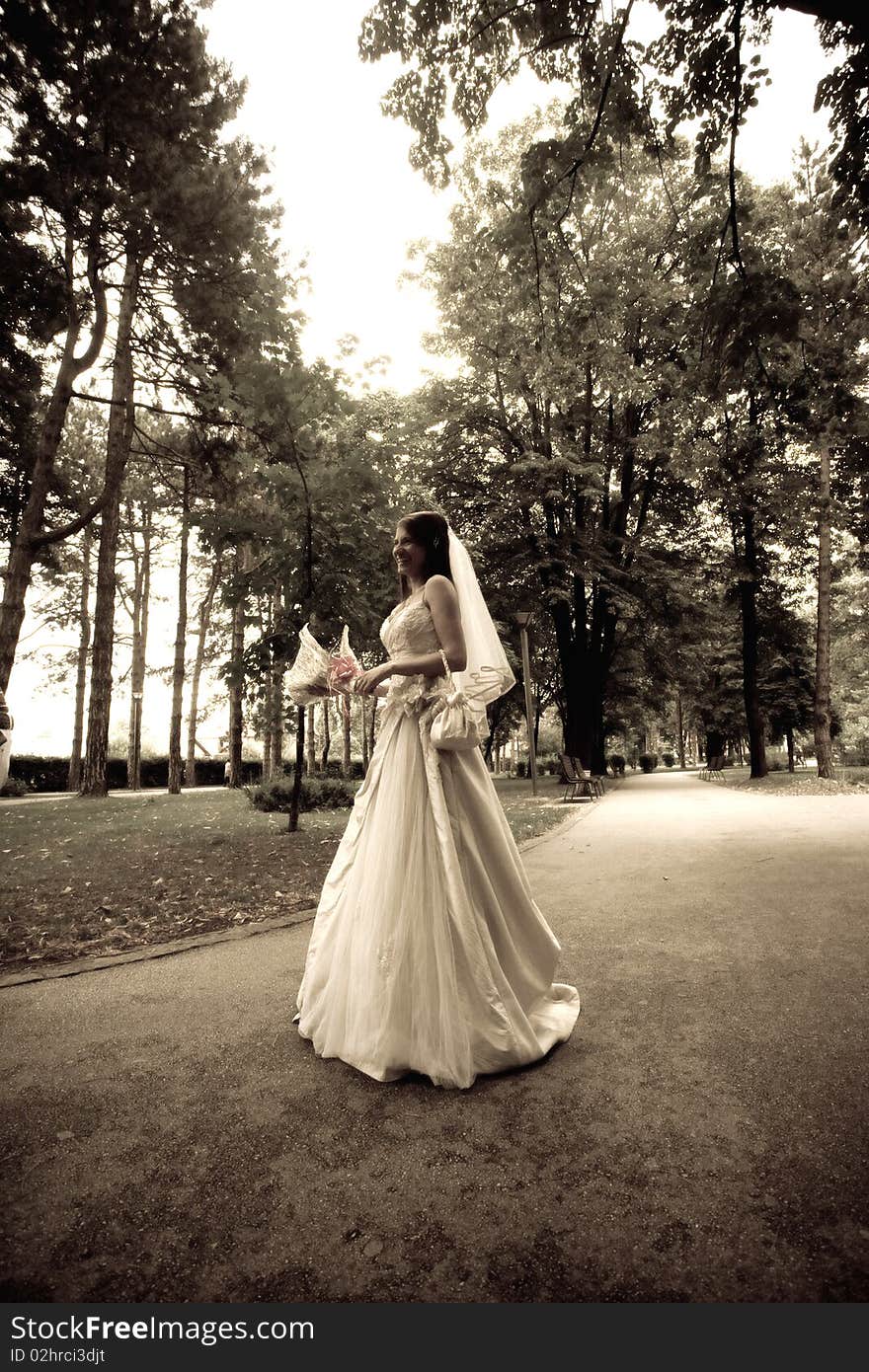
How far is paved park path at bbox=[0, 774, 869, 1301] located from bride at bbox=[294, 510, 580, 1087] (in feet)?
0.52

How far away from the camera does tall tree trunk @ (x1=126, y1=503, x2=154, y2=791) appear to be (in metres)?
24.0

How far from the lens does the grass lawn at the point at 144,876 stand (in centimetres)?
492

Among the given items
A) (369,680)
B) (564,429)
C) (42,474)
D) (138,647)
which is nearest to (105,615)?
(42,474)

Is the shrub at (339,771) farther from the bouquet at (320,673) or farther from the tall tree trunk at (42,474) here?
the bouquet at (320,673)

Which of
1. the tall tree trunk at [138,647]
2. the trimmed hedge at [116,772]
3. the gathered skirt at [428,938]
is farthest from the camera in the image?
the trimmed hedge at [116,772]

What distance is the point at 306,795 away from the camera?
13.9 metres

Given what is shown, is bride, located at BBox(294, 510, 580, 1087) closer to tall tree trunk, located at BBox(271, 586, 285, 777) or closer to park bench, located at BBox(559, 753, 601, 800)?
tall tree trunk, located at BBox(271, 586, 285, 777)

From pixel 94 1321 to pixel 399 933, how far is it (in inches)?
56.5

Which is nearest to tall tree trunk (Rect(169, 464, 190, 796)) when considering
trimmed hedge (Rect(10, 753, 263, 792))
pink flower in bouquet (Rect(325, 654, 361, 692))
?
trimmed hedge (Rect(10, 753, 263, 792))

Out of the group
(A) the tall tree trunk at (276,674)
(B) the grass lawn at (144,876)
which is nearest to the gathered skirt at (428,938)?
(B) the grass lawn at (144,876)

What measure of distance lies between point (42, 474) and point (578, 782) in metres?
14.7

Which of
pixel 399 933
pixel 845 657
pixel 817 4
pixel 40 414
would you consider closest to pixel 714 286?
pixel 817 4

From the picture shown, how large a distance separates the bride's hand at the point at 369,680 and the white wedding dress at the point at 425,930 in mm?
92

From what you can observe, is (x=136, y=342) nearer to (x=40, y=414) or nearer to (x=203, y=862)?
(x=40, y=414)
